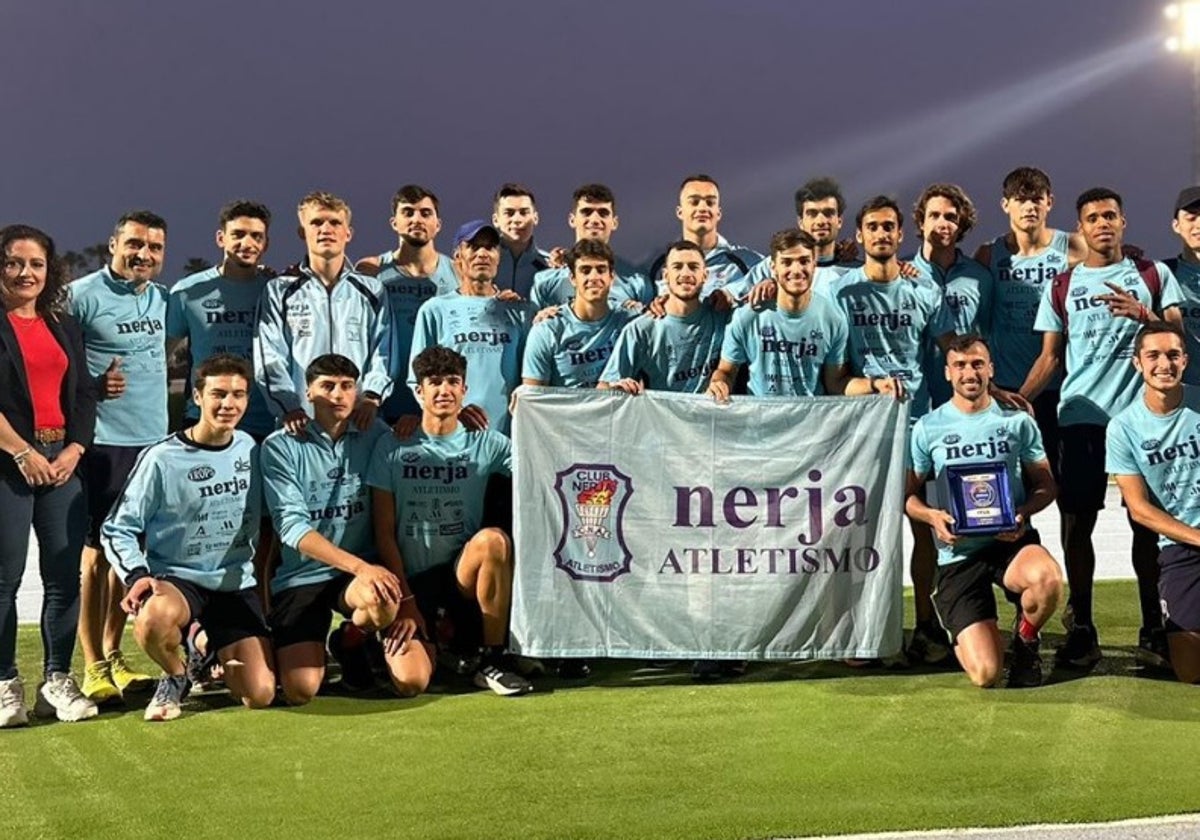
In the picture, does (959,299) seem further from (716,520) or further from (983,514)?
(716,520)

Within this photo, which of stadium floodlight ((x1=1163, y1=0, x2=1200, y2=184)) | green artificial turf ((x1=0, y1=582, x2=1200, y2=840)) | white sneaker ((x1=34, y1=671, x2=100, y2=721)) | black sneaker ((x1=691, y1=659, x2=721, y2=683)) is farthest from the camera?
stadium floodlight ((x1=1163, y1=0, x2=1200, y2=184))

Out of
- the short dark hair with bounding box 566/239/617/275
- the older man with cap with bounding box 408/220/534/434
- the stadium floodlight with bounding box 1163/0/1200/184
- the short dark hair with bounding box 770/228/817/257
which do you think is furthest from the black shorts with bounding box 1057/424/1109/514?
the stadium floodlight with bounding box 1163/0/1200/184

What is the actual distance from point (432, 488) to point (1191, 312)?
390 cm

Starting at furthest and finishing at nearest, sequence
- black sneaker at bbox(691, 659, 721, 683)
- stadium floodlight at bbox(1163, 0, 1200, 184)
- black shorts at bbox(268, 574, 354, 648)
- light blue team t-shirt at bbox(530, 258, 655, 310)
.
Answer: stadium floodlight at bbox(1163, 0, 1200, 184) < light blue team t-shirt at bbox(530, 258, 655, 310) < black sneaker at bbox(691, 659, 721, 683) < black shorts at bbox(268, 574, 354, 648)

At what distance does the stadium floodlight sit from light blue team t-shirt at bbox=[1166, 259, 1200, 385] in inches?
781

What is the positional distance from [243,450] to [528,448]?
1279 millimetres

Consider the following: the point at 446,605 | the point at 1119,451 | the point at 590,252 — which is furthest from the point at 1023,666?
the point at 590,252

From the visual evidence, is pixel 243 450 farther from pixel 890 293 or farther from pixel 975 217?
pixel 975 217

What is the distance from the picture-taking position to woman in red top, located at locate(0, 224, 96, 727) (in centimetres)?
513

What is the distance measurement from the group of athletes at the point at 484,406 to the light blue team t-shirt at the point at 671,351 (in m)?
0.02

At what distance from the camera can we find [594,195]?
6.90 metres

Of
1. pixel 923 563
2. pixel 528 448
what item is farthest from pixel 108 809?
pixel 923 563

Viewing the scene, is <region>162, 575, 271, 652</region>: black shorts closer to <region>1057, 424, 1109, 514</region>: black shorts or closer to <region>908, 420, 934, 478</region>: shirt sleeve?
<region>908, 420, 934, 478</region>: shirt sleeve

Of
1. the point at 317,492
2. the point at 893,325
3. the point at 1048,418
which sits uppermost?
the point at 893,325
